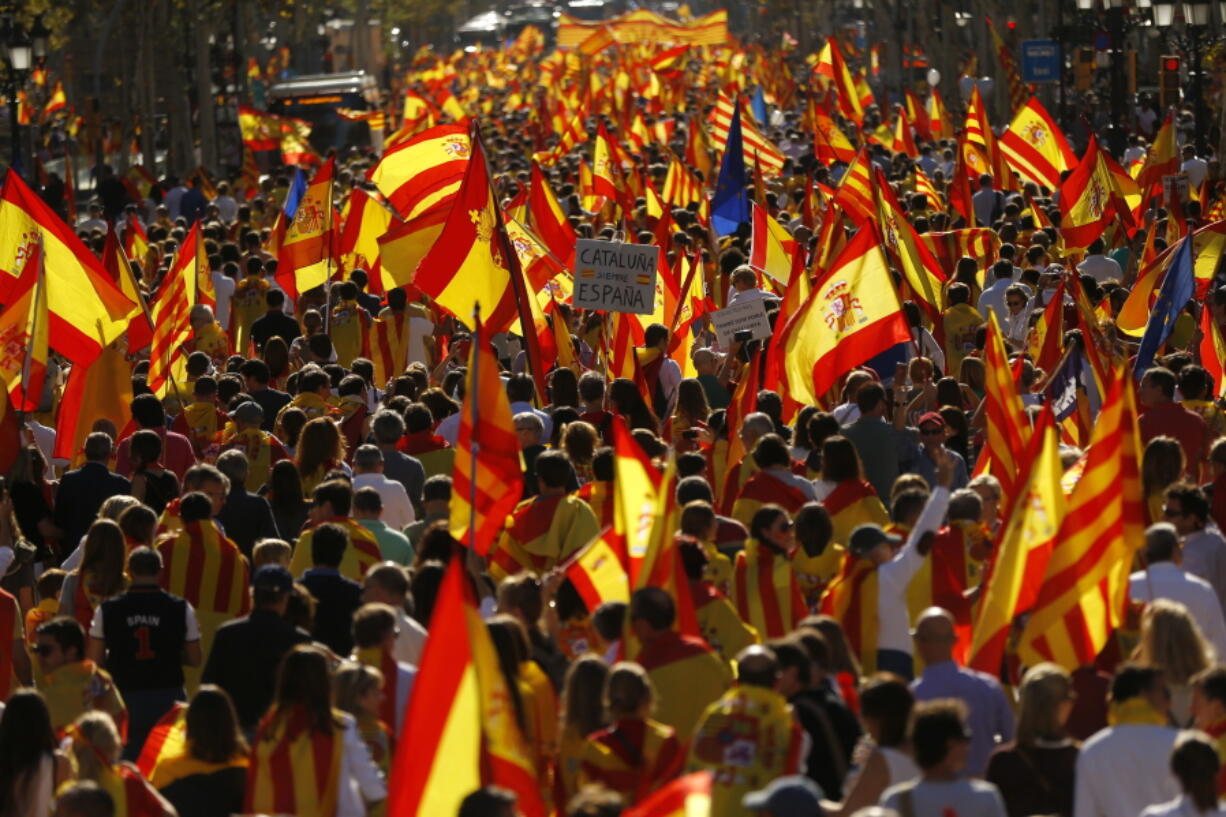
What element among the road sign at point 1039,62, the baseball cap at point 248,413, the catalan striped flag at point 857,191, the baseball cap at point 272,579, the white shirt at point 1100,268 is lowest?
the road sign at point 1039,62

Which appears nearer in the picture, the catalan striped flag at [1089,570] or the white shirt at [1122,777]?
the white shirt at [1122,777]

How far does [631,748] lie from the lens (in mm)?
7156

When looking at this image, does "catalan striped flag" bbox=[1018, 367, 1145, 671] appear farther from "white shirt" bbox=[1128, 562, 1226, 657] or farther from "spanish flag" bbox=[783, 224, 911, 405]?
"spanish flag" bbox=[783, 224, 911, 405]

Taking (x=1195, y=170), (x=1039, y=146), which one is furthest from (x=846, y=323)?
(x=1195, y=170)

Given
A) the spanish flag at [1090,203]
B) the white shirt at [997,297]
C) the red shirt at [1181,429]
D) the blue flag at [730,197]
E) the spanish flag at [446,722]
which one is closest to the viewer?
the spanish flag at [446,722]

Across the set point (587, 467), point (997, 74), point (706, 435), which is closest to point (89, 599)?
point (587, 467)

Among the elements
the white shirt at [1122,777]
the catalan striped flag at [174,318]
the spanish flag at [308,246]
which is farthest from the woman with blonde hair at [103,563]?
the spanish flag at [308,246]

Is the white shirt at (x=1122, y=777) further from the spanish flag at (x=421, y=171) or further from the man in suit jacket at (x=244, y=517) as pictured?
the spanish flag at (x=421, y=171)

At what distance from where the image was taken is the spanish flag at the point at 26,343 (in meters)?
13.2

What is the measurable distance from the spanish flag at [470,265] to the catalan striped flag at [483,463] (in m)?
4.71

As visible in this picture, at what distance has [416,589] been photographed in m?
8.87

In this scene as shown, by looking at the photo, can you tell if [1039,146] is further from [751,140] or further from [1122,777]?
[1122,777]

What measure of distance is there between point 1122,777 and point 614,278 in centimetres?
823

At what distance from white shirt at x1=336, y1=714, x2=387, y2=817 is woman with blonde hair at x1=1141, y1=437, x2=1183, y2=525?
151 inches
